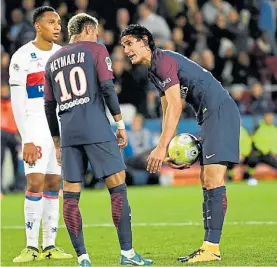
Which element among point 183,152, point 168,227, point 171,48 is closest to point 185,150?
point 183,152

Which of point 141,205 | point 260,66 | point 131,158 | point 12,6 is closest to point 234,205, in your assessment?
point 141,205

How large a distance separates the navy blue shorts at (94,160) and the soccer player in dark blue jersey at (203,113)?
39 cm

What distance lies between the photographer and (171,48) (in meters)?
20.9

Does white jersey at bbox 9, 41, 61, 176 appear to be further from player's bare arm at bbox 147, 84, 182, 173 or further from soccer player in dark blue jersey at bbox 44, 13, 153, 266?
player's bare arm at bbox 147, 84, 182, 173

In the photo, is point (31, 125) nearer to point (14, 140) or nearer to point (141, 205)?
point (141, 205)

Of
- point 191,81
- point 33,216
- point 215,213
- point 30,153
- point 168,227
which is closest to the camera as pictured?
point 215,213

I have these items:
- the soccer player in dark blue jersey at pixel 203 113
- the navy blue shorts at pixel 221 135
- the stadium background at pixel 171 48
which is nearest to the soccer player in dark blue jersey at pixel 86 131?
the soccer player in dark blue jersey at pixel 203 113

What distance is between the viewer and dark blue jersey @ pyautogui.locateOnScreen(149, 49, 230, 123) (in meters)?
8.40

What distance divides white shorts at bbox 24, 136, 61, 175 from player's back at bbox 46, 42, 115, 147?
137 centimetres

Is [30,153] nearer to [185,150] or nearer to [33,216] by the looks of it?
[33,216]

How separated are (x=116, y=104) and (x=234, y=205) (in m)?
6.95

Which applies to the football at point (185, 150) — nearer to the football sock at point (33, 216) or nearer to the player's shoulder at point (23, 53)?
the football sock at point (33, 216)

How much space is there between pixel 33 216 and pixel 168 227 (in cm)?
284

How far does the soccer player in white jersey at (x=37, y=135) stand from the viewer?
30.8 feet
